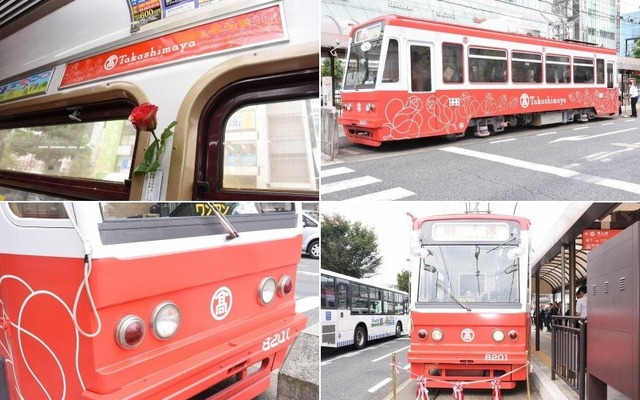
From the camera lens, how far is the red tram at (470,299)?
572cm

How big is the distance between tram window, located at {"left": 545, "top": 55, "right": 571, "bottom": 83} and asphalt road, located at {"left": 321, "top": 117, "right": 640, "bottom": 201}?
2.16 metres

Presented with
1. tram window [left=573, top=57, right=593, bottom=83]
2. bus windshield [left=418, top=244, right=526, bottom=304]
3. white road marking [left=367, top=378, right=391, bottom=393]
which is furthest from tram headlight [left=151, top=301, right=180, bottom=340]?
tram window [left=573, top=57, right=593, bottom=83]

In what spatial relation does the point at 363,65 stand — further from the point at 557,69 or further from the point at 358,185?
the point at 557,69

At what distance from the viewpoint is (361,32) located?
9.96 meters

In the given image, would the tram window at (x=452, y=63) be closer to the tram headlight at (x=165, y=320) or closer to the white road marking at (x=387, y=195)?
the white road marking at (x=387, y=195)

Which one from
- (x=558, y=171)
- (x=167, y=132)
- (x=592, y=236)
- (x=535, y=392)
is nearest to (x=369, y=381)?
(x=535, y=392)

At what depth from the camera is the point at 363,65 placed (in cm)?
987

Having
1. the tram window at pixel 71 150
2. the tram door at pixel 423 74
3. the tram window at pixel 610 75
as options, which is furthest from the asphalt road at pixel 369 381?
the tram window at pixel 610 75

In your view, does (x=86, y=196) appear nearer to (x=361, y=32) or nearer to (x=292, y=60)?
(x=292, y=60)

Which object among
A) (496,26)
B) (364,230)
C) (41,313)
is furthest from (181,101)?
(496,26)

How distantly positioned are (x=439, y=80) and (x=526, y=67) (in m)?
3.41

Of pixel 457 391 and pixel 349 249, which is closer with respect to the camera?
pixel 457 391

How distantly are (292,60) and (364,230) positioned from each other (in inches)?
232

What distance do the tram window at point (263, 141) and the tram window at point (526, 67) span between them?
9288 mm
